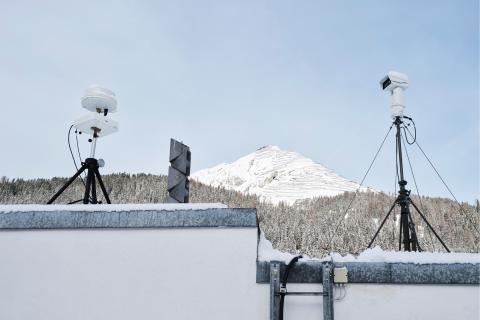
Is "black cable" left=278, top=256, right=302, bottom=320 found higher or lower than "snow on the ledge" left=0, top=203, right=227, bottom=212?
lower

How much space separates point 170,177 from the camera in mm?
5645

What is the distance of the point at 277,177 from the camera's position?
42.8m

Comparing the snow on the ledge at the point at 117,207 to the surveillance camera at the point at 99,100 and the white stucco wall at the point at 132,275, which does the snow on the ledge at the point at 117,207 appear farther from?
the surveillance camera at the point at 99,100

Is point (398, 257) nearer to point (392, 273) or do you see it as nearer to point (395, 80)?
point (392, 273)

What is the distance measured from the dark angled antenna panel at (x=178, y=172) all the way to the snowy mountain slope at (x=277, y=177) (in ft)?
46.5

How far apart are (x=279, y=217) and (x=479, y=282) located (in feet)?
37.2

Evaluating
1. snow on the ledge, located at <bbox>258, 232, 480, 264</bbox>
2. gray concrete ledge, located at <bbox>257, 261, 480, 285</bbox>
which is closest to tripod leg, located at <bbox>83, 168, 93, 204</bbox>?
snow on the ledge, located at <bbox>258, 232, 480, 264</bbox>

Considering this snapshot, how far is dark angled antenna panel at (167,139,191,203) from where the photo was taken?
18.2 feet

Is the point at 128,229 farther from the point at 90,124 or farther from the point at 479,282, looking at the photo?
the point at 479,282

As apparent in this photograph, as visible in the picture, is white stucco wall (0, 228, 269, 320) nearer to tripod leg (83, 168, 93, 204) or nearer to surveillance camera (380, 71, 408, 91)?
tripod leg (83, 168, 93, 204)

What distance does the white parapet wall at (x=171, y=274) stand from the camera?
3.69 metres

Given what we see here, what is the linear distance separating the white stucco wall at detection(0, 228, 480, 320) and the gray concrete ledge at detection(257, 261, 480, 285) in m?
0.06

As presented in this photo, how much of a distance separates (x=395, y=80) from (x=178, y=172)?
357cm

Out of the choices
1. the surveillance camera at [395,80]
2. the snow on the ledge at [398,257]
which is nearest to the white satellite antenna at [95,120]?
the snow on the ledge at [398,257]
